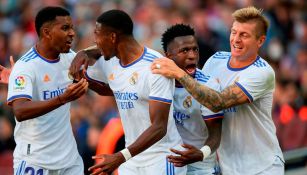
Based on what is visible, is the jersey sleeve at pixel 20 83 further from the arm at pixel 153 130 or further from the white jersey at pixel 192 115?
the white jersey at pixel 192 115

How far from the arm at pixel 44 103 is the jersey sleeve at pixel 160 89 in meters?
0.62

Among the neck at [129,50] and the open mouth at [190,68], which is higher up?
the neck at [129,50]

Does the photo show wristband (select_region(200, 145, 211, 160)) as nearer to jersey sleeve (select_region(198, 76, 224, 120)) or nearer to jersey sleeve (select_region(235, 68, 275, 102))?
jersey sleeve (select_region(198, 76, 224, 120))

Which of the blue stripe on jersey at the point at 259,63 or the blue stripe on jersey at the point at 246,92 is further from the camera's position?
the blue stripe on jersey at the point at 259,63

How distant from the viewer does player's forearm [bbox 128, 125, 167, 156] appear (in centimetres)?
958

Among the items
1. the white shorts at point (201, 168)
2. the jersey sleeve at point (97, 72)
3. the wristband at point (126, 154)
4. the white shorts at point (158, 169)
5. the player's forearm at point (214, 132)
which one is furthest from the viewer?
the jersey sleeve at point (97, 72)

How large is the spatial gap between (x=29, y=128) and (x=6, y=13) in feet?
36.8

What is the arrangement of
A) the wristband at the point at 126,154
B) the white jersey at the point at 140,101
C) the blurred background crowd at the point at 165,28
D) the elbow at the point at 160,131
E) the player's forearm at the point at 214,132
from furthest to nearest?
the blurred background crowd at the point at 165,28, the player's forearm at the point at 214,132, the white jersey at the point at 140,101, the elbow at the point at 160,131, the wristband at the point at 126,154

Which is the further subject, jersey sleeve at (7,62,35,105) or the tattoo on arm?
jersey sleeve at (7,62,35,105)

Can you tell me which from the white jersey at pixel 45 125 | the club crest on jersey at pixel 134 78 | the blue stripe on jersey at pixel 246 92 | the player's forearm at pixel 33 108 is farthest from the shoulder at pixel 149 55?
the white jersey at pixel 45 125

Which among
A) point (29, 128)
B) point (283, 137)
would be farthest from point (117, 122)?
point (29, 128)

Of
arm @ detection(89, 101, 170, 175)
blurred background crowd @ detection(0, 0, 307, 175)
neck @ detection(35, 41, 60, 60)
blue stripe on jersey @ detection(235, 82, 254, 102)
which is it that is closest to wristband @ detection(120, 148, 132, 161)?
arm @ detection(89, 101, 170, 175)

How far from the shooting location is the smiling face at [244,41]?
10.1m

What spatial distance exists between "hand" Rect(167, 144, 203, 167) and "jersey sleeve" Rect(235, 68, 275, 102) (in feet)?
2.49
